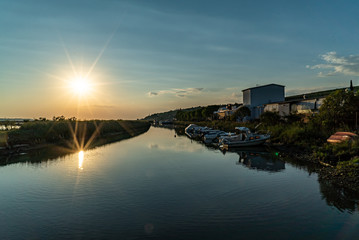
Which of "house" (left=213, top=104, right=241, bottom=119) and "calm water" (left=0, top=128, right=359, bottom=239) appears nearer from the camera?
"calm water" (left=0, top=128, right=359, bottom=239)

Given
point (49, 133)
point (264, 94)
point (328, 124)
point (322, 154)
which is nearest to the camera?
point (322, 154)

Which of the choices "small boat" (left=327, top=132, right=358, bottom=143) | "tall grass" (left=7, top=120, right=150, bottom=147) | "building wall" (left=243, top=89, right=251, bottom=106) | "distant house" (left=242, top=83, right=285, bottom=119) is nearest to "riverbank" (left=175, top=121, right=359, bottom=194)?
"small boat" (left=327, top=132, right=358, bottom=143)

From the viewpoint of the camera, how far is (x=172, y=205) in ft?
43.3

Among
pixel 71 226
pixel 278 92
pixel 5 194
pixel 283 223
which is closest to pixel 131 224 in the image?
pixel 71 226

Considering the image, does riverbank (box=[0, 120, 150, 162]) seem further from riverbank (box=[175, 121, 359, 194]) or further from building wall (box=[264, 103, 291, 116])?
building wall (box=[264, 103, 291, 116])

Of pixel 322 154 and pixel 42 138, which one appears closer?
pixel 322 154

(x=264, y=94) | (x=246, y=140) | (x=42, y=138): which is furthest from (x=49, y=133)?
(x=264, y=94)

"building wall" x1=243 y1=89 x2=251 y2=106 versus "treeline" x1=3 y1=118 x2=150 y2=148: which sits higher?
"building wall" x1=243 y1=89 x2=251 y2=106

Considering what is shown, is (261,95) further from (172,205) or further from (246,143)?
(172,205)

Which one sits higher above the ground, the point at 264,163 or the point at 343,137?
the point at 343,137

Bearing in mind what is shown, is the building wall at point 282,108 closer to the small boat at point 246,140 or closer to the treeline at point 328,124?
the treeline at point 328,124

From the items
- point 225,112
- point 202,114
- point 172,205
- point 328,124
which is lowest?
point 172,205

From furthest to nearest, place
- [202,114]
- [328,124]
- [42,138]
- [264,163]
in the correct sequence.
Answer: [202,114] → [42,138] → [328,124] → [264,163]

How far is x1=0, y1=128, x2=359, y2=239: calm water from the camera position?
10.3 metres
